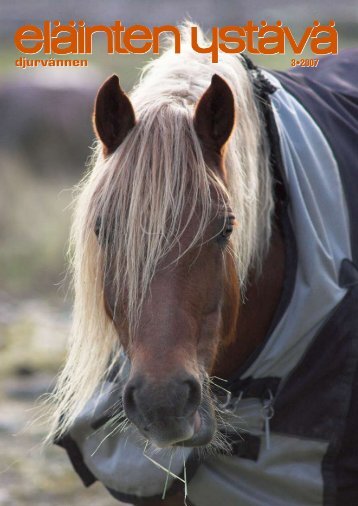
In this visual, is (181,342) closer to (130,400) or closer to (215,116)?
(130,400)

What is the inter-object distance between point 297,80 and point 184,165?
2.56 feet

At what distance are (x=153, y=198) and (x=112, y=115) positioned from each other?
26 centimetres

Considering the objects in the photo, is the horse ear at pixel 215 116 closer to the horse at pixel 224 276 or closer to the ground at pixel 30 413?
the horse at pixel 224 276

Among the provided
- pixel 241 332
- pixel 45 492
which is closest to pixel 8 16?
pixel 45 492

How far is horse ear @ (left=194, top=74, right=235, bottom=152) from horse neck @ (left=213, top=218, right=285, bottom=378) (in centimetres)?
39

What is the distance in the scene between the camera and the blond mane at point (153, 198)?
1.96 m

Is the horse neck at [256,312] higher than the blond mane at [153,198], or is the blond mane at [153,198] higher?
the blond mane at [153,198]

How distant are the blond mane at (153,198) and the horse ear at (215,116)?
27mm

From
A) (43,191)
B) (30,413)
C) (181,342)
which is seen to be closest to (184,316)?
(181,342)

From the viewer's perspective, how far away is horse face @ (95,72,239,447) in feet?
5.96

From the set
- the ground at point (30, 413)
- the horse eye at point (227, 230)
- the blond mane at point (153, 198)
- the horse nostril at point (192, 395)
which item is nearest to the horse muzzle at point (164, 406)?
the horse nostril at point (192, 395)

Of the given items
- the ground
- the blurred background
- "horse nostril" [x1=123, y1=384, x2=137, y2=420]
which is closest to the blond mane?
"horse nostril" [x1=123, y1=384, x2=137, y2=420]

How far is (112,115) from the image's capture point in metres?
2.12

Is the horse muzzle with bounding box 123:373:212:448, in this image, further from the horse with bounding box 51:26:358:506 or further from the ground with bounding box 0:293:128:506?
the ground with bounding box 0:293:128:506
